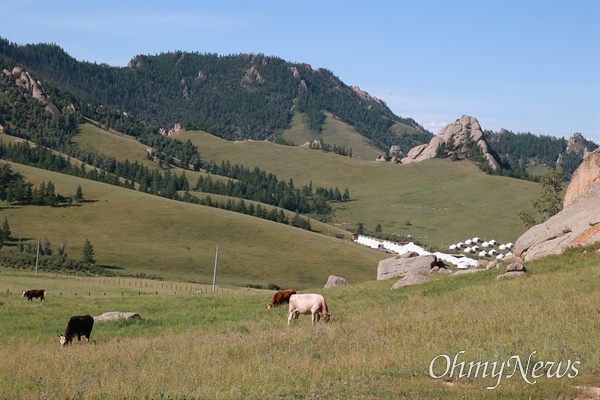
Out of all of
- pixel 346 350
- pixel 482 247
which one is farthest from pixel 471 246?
pixel 346 350

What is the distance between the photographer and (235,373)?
16438 mm

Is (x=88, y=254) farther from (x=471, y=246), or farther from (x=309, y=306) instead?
(x=471, y=246)

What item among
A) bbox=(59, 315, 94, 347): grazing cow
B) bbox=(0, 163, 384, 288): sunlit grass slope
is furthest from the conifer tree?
bbox=(59, 315, 94, 347): grazing cow

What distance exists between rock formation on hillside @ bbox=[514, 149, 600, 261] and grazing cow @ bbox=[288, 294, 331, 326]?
17040mm

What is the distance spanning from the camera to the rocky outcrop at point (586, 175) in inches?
1767

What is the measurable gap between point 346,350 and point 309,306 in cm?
955

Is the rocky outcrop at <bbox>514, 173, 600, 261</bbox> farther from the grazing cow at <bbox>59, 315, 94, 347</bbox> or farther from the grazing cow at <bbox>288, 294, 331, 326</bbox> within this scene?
the grazing cow at <bbox>59, 315, 94, 347</bbox>

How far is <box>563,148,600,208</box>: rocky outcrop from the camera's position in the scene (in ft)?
147

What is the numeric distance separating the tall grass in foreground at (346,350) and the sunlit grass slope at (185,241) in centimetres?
7355

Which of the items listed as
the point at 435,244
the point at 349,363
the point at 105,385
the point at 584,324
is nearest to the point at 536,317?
the point at 584,324

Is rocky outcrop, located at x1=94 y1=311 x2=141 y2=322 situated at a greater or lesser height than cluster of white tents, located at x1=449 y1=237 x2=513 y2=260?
lesser

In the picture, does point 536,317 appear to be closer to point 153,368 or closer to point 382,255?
point 153,368

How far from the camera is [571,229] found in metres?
40.0

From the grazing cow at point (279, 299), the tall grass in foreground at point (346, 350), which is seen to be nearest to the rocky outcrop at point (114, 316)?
the tall grass in foreground at point (346, 350)
